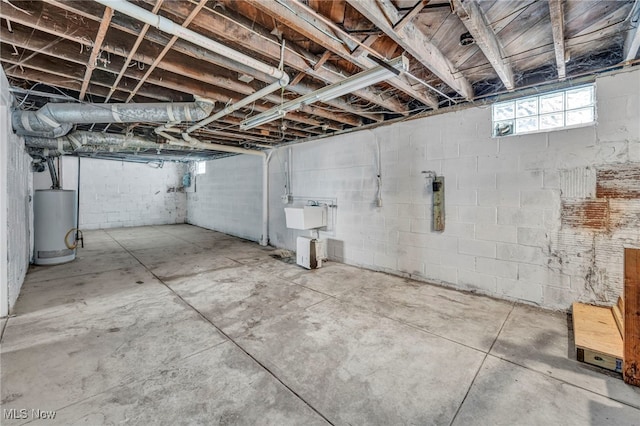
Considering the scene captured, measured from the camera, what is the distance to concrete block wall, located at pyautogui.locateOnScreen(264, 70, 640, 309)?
2.31m

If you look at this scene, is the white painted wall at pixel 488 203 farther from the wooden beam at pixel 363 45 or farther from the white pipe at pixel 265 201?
the wooden beam at pixel 363 45

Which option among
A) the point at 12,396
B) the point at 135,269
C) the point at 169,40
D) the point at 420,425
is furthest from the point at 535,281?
the point at 135,269

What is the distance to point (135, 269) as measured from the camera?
419cm

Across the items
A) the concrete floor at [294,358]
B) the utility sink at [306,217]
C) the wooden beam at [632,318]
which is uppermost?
the utility sink at [306,217]

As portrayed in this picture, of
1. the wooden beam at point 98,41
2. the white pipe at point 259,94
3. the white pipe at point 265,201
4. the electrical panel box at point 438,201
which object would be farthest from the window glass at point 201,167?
the electrical panel box at point 438,201

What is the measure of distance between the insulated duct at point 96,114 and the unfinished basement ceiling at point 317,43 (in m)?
0.16

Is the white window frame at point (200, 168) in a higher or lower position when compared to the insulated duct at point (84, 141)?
higher

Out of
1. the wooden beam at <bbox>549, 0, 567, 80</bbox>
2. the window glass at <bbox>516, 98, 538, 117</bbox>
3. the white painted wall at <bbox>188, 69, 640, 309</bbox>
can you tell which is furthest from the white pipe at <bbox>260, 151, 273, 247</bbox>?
the wooden beam at <bbox>549, 0, 567, 80</bbox>

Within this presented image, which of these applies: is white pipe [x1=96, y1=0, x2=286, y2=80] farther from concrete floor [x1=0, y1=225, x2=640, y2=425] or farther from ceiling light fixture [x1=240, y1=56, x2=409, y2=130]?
concrete floor [x1=0, y1=225, x2=640, y2=425]

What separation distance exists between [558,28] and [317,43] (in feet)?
5.21

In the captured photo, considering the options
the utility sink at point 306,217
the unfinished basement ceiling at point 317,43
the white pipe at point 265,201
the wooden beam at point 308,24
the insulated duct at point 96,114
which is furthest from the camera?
the white pipe at point 265,201

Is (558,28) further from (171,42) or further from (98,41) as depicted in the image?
(98,41)

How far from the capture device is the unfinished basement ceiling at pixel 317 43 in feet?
5.37

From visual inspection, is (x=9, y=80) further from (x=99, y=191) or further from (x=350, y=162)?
(x=99, y=191)
